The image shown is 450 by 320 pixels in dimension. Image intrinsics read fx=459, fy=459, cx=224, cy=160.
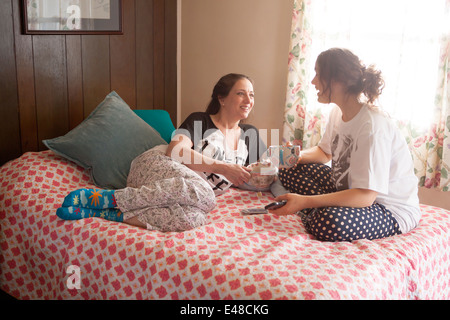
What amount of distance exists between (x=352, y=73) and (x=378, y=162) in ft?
1.32

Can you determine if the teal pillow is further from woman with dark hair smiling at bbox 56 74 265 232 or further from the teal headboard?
the teal headboard

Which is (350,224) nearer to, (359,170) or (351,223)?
(351,223)

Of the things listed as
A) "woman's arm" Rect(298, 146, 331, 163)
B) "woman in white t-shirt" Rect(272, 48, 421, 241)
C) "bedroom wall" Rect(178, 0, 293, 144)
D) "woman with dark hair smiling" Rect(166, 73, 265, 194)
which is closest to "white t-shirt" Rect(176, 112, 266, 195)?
"woman with dark hair smiling" Rect(166, 73, 265, 194)

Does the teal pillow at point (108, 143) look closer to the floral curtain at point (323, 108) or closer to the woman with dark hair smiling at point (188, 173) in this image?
the woman with dark hair smiling at point (188, 173)

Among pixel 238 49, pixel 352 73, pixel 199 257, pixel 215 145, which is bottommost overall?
pixel 199 257

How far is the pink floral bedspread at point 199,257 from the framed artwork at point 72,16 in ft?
2.42

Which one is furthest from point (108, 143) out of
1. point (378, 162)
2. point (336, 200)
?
point (378, 162)

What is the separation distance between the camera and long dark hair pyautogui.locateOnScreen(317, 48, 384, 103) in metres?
1.91

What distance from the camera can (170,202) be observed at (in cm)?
192

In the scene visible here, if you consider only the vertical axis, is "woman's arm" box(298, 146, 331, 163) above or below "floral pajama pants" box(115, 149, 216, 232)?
above

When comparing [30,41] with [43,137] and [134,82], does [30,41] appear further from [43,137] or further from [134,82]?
[134,82]
